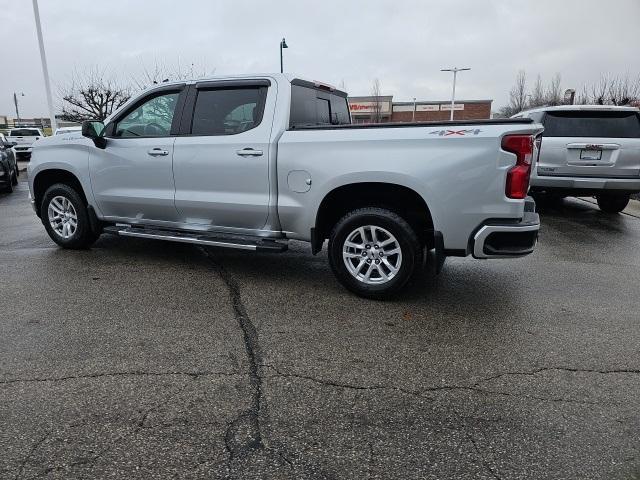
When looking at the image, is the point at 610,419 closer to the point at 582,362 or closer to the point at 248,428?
the point at 582,362

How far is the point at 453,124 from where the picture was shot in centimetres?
400

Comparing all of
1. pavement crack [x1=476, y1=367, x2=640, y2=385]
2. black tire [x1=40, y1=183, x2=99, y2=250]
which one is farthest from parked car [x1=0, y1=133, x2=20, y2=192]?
pavement crack [x1=476, y1=367, x2=640, y2=385]

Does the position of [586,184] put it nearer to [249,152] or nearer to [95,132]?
[249,152]

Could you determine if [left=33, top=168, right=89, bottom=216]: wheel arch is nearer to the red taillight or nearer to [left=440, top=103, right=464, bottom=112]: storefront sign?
the red taillight

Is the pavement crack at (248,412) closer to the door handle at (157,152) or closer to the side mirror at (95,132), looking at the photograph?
the door handle at (157,152)

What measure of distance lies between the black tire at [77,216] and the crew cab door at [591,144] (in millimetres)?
6794

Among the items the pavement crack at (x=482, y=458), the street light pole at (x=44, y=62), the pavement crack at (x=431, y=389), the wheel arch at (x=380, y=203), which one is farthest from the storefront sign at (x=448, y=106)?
the pavement crack at (x=482, y=458)

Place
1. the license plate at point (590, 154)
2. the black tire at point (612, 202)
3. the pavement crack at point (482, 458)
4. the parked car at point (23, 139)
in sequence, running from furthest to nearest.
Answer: the parked car at point (23, 139), the black tire at point (612, 202), the license plate at point (590, 154), the pavement crack at point (482, 458)

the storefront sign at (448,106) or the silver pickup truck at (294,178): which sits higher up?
the storefront sign at (448,106)

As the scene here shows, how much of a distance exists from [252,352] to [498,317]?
2128 millimetres

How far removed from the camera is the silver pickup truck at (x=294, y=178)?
3.99 m

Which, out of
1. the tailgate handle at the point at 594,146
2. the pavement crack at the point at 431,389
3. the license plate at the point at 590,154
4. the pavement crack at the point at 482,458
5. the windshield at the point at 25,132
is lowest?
the pavement crack at the point at 431,389

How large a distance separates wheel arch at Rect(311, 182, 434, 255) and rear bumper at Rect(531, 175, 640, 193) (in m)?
4.13

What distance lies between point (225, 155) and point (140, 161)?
3.88 feet
